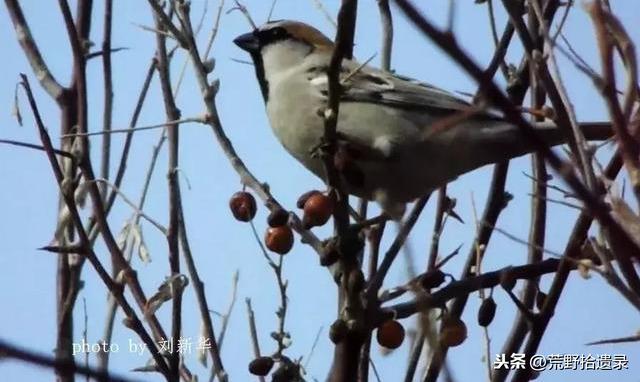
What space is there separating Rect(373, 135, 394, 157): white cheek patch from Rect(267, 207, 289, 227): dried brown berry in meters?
0.84

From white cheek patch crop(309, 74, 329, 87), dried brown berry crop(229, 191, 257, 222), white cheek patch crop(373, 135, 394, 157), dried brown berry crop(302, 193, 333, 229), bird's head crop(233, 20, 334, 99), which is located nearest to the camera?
dried brown berry crop(302, 193, 333, 229)

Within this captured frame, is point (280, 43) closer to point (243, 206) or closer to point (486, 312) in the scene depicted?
point (243, 206)

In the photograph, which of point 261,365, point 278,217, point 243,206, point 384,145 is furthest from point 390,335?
point 384,145

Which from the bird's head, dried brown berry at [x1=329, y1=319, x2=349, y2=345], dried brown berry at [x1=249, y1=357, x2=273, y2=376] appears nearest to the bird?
the bird's head

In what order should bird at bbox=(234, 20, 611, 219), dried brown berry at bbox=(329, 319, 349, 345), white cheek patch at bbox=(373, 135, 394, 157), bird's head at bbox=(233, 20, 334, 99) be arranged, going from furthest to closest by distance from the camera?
bird's head at bbox=(233, 20, 334, 99)
white cheek patch at bbox=(373, 135, 394, 157)
bird at bbox=(234, 20, 611, 219)
dried brown berry at bbox=(329, 319, 349, 345)

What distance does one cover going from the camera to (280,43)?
4.10 m

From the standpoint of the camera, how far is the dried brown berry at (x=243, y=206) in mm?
2639

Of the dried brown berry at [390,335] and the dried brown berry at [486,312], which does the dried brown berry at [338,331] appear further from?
the dried brown berry at [486,312]

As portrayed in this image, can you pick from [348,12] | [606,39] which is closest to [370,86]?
[348,12]

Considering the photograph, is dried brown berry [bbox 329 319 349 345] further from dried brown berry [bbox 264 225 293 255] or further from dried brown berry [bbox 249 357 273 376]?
dried brown berry [bbox 264 225 293 255]

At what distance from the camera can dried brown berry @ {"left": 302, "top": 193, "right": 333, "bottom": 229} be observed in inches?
94.7

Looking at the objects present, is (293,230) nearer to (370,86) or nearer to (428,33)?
(370,86)

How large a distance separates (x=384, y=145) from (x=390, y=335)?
109 cm

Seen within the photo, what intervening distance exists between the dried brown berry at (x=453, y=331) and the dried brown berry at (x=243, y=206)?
0.64 m
